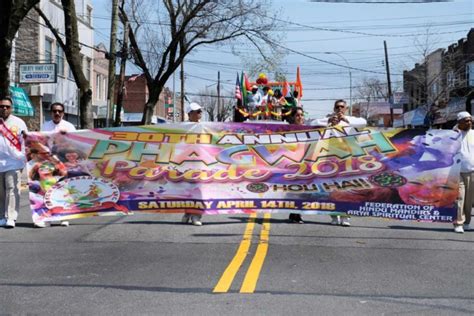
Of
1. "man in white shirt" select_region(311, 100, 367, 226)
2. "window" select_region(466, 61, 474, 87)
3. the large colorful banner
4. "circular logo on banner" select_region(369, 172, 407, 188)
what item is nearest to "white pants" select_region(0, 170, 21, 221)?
the large colorful banner

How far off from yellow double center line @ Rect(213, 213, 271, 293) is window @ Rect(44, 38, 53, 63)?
23.6 m

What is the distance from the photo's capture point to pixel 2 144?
9078mm

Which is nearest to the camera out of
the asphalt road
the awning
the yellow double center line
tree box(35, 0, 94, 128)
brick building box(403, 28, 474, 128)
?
the asphalt road

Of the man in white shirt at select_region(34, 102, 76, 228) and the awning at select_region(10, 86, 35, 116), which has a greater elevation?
the awning at select_region(10, 86, 35, 116)

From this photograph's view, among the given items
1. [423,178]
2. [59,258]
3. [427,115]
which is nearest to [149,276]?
[59,258]

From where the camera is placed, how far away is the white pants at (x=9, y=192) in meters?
9.16

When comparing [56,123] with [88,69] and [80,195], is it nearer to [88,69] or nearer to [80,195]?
[80,195]

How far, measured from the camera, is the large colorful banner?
9.16m

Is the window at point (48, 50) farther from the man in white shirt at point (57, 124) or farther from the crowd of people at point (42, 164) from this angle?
the crowd of people at point (42, 164)

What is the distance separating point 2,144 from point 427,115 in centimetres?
3845

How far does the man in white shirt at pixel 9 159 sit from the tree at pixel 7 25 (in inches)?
308

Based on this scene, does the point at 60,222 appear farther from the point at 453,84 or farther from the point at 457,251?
the point at 453,84

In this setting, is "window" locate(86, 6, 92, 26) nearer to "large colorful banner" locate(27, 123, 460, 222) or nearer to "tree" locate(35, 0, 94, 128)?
"tree" locate(35, 0, 94, 128)

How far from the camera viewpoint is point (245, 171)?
934cm
